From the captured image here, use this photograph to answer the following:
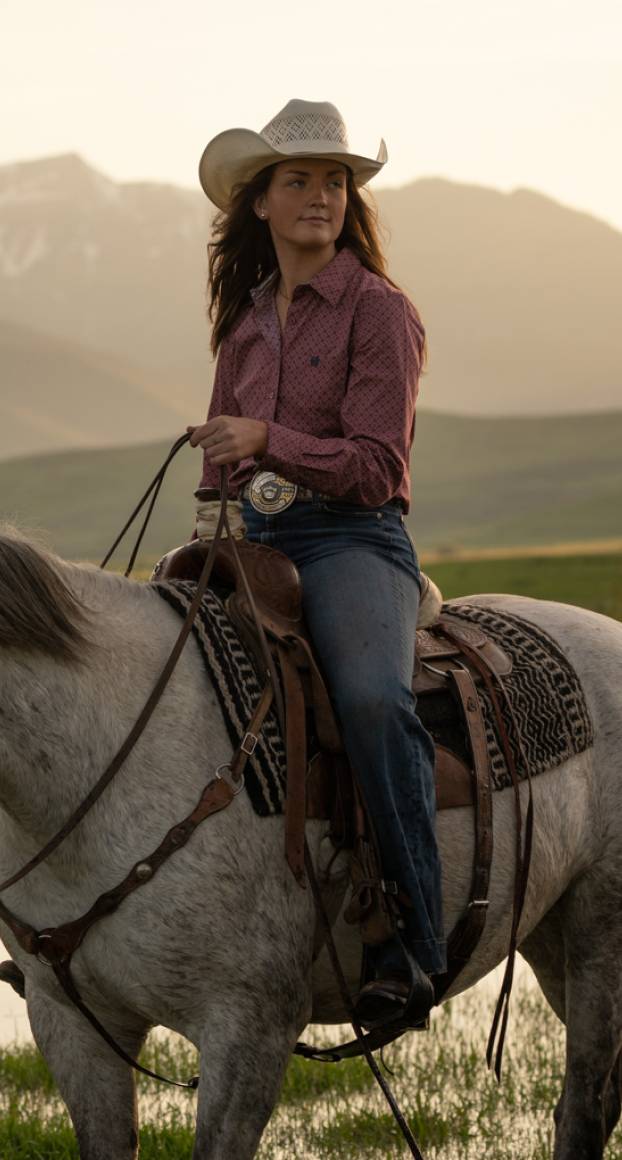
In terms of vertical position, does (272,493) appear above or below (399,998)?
above

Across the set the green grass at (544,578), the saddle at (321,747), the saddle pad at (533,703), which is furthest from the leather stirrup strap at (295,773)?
the green grass at (544,578)

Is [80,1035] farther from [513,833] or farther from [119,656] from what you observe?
[513,833]

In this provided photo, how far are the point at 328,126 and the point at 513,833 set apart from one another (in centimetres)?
222

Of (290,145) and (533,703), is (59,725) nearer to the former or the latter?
(533,703)

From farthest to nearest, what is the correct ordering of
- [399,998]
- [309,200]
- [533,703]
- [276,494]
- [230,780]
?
1. [533,703]
2. [309,200]
3. [276,494]
4. [399,998]
5. [230,780]

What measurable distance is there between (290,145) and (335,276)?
0.40m

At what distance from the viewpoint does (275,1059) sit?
3688mm

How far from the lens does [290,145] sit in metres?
4.17

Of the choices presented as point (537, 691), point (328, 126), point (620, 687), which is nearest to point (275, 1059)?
point (537, 691)

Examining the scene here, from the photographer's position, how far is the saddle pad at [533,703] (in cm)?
450

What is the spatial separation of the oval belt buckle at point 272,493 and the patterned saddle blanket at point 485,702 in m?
0.30

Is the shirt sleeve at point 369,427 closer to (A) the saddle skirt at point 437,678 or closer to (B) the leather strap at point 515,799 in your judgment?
(A) the saddle skirt at point 437,678

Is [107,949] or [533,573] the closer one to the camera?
[107,949]

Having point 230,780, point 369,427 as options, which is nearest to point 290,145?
point 369,427
